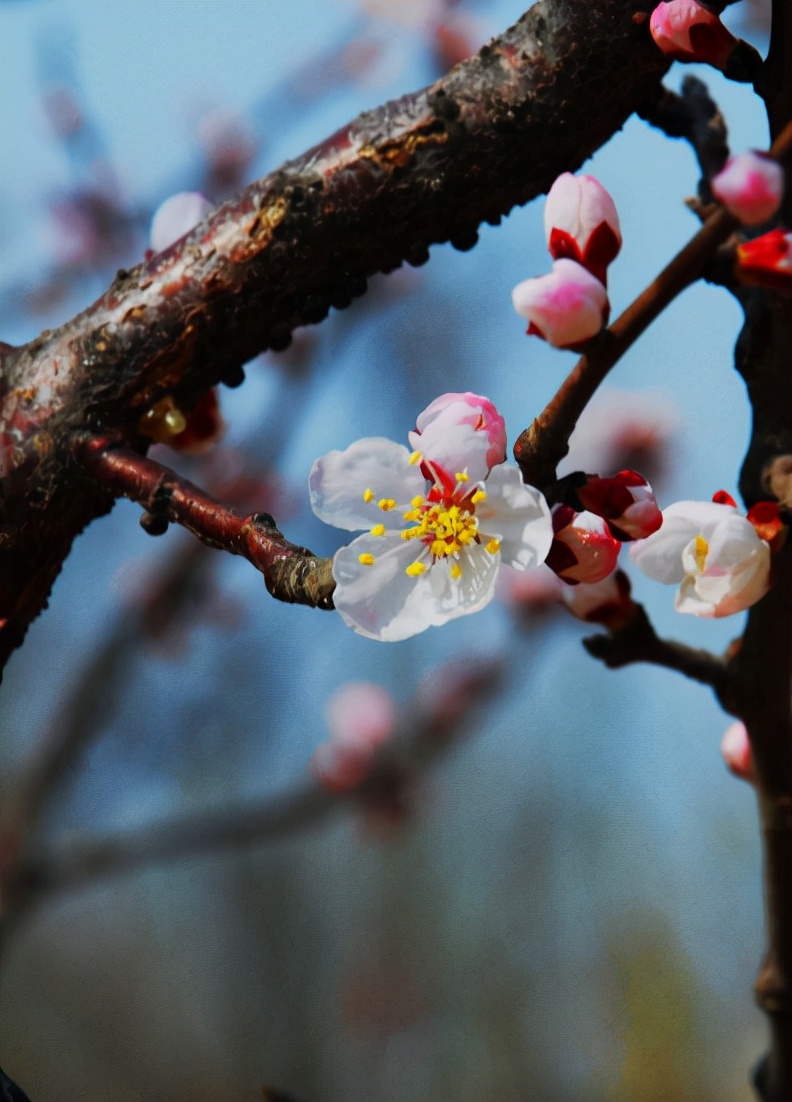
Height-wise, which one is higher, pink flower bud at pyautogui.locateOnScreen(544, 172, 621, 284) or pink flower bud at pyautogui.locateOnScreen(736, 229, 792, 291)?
pink flower bud at pyautogui.locateOnScreen(544, 172, 621, 284)

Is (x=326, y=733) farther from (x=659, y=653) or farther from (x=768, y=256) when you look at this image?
(x=768, y=256)

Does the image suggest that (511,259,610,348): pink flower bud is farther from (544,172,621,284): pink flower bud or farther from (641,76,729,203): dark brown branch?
(641,76,729,203): dark brown branch

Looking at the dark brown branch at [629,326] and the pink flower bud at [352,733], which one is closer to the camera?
the dark brown branch at [629,326]

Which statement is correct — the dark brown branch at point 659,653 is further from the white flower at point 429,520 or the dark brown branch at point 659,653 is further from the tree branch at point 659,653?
the white flower at point 429,520

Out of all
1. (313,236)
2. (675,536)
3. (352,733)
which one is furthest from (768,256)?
(352,733)

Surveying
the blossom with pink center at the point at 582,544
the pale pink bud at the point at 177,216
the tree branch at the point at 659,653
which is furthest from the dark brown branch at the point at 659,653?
the pale pink bud at the point at 177,216

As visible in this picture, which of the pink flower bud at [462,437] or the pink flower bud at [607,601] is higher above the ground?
the pink flower bud at [462,437]

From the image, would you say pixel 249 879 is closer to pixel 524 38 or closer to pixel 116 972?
pixel 116 972

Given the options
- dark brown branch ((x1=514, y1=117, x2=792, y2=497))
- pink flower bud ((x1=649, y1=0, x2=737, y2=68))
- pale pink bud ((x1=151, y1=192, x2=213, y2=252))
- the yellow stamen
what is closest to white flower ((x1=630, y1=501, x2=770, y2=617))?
the yellow stamen

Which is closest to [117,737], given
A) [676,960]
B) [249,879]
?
[249,879]
